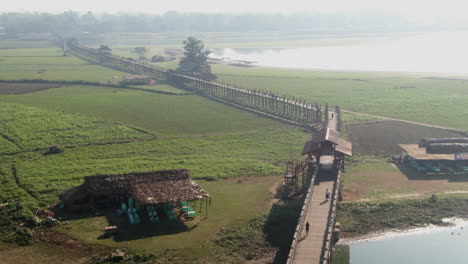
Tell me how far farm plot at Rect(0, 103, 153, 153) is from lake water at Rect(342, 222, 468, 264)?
31.2 metres

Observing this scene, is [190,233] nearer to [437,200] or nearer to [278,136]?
[437,200]

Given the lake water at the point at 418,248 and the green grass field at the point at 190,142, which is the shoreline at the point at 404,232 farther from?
the green grass field at the point at 190,142

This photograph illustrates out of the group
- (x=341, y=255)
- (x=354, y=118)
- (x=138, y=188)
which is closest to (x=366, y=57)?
(x=354, y=118)

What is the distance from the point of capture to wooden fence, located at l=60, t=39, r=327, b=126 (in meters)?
65.6

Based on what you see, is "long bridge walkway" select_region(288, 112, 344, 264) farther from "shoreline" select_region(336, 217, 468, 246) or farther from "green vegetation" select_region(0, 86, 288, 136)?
"green vegetation" select_region(0, 86, 288, 136)

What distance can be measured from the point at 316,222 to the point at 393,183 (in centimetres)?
1425

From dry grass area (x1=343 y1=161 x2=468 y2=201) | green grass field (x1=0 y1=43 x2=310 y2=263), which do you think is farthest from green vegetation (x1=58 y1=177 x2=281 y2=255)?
dry grass area (x1=343 y1=161 x2=468 y2=201)

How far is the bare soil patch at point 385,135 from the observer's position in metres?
53.0

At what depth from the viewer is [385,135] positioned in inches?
2267

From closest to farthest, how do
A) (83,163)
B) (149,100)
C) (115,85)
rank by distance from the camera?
(83,163)
(149,100)
(115,85)

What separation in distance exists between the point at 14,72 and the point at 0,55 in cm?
4539

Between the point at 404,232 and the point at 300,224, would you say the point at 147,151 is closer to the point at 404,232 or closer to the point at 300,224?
the point at 300,224

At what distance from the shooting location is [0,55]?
148 meters

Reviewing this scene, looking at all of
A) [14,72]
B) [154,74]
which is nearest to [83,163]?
[154,74]
